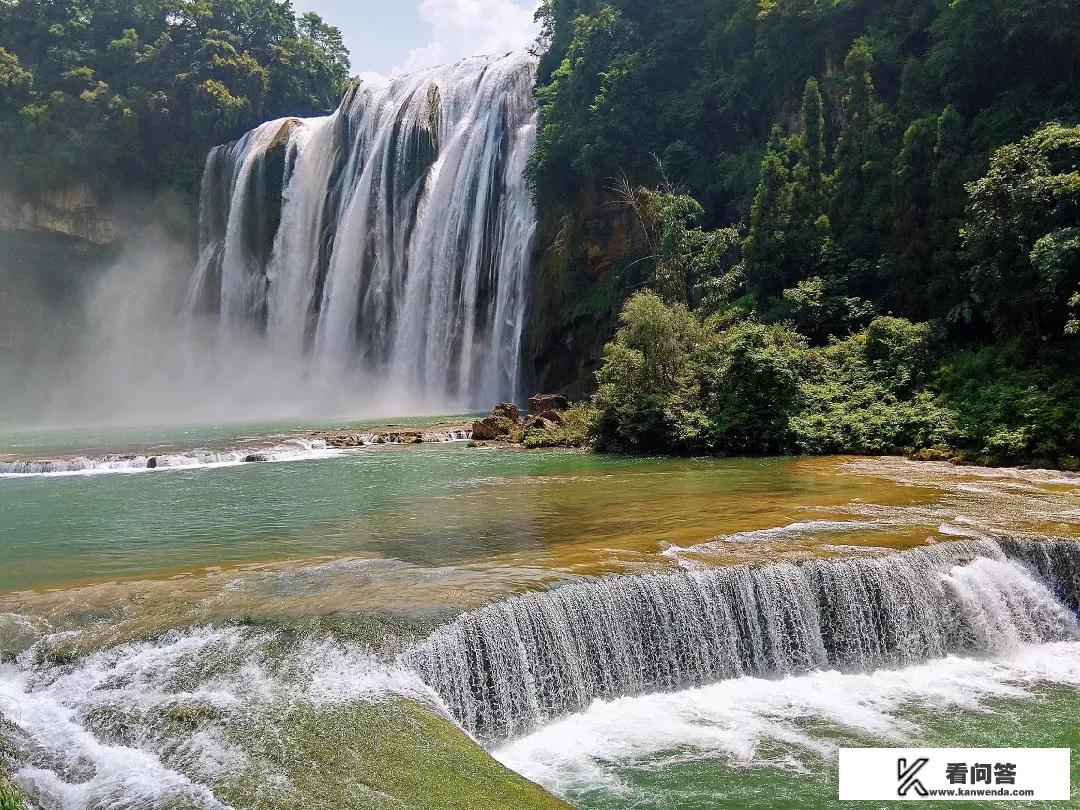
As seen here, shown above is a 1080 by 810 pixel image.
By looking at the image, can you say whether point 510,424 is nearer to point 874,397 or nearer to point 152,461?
point 152,461

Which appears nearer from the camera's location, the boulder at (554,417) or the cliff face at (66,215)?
the boulder at (554,417)

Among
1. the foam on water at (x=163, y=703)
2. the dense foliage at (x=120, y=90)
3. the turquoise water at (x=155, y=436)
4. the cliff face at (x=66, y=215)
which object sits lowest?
the foam on water at (x=163, y=703)

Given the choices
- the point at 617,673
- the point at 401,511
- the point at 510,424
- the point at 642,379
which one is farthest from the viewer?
the point at 510,424

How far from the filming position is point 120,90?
52281mm

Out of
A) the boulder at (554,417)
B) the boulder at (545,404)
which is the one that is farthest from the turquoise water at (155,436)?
the boulder at (554,417)

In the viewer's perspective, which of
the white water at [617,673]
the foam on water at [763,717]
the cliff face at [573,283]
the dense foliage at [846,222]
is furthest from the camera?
the cliff face at [573,283]

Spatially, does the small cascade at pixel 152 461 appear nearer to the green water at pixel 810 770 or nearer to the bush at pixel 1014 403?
the bush at pixel 1014 403

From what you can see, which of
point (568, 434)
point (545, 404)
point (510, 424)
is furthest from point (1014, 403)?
point (545, 404)

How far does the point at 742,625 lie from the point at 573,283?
25694 millimetres

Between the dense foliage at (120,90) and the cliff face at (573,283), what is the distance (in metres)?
28.0

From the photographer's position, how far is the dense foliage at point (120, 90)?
50438 millimetres

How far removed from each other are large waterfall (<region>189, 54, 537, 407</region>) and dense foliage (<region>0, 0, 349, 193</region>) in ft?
20.6

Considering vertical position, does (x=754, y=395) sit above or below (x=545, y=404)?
above

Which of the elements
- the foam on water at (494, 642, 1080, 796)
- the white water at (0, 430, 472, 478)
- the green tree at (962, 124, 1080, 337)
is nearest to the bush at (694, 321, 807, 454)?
A: the green tree at (962, 124, 1080, 337)
